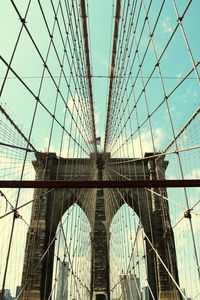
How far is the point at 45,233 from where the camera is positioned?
17078 millimetres

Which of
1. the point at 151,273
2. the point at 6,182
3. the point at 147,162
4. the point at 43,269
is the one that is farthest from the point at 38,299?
the point at 6,182

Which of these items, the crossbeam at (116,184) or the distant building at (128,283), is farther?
the distant building at (128,283)

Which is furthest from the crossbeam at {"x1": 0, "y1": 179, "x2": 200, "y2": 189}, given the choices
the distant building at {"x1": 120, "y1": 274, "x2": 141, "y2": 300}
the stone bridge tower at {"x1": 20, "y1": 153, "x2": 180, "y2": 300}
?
the stone bridge tower at {"x1": 20, "y1": 153, "x2": 180, "y2": 300}

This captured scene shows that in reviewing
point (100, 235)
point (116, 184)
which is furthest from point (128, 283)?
point (116, 184)

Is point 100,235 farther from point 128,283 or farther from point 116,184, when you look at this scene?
point 116,184

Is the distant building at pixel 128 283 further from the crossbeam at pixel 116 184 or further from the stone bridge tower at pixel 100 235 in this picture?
the crossbeam at pixel 116 184

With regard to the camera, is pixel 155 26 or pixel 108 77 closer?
pixel 155 26

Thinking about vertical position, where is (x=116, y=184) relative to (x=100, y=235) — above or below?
below

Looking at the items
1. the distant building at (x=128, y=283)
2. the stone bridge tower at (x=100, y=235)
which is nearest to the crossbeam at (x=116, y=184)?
the distant building at (x=128, y=283)

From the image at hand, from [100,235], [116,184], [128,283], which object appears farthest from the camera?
A: [100,235]

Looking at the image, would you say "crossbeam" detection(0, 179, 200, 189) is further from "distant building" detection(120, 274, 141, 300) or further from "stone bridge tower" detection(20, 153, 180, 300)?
"stone bridge tower" detection(20, 153, 180, 300)

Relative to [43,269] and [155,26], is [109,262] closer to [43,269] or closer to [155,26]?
[43,269]

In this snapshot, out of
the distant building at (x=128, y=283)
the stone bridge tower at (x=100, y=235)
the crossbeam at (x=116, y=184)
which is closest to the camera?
the crossbeam at (x=116, y=184)

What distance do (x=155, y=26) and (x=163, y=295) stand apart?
1331cm
